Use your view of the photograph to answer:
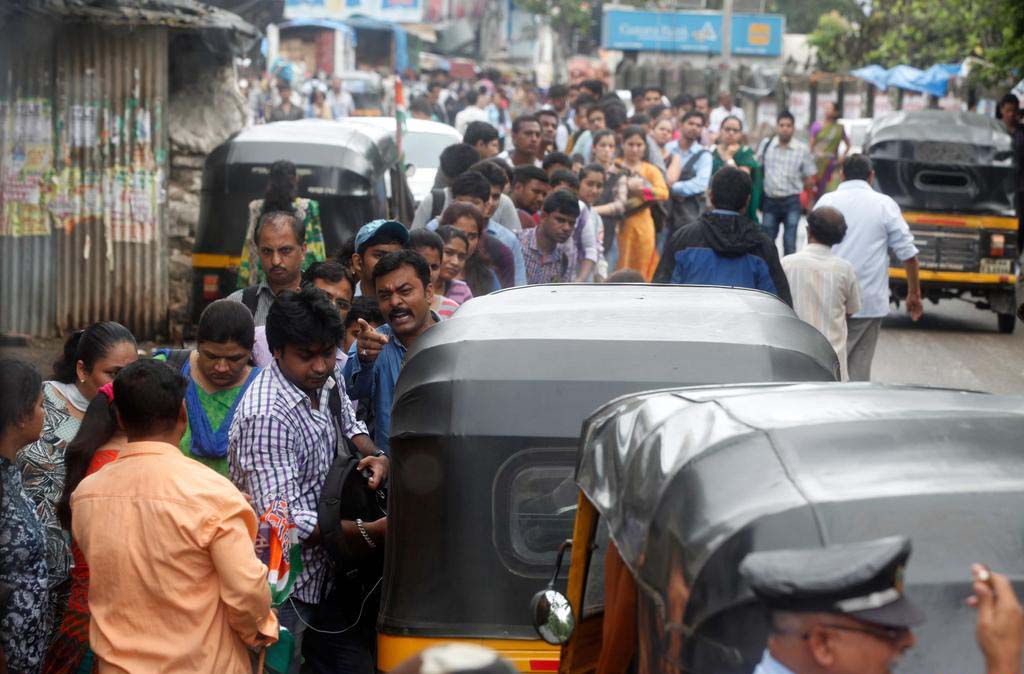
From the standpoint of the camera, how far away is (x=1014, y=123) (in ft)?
50.9

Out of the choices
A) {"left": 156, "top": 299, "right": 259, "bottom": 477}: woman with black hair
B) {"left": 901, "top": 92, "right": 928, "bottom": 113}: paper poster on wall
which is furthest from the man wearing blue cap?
{"left": 901, "top": 92, "right": 928, "bottom": 113}: paper poster on wall

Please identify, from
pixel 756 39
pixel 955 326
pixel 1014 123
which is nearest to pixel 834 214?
pixel 955 326

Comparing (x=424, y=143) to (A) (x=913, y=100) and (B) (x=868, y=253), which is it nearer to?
(B) (x=868, y=253)

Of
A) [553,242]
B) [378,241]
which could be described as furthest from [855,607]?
[553,242]

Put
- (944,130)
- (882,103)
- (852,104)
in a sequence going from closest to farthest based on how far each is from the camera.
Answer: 1. (944,130)
2. (882,103)
3. (852,104)

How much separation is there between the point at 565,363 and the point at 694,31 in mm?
47981

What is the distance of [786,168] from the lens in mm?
15234

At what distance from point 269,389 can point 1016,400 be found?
228cm

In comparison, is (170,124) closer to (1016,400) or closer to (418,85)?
(1016,400)

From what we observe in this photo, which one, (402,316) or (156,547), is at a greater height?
(402,316)

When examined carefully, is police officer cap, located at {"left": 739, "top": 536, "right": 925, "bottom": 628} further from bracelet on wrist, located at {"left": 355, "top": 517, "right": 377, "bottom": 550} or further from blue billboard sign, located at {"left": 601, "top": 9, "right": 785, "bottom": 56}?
blue billboard sign, located at {"left": 601, "top": 9, "right": 785, "bottom": 56}

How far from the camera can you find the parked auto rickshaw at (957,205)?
13922mm

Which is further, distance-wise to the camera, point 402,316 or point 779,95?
point 779,95

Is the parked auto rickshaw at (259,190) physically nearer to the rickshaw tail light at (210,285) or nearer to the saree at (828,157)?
the rickshaw tail light at (210,285)
